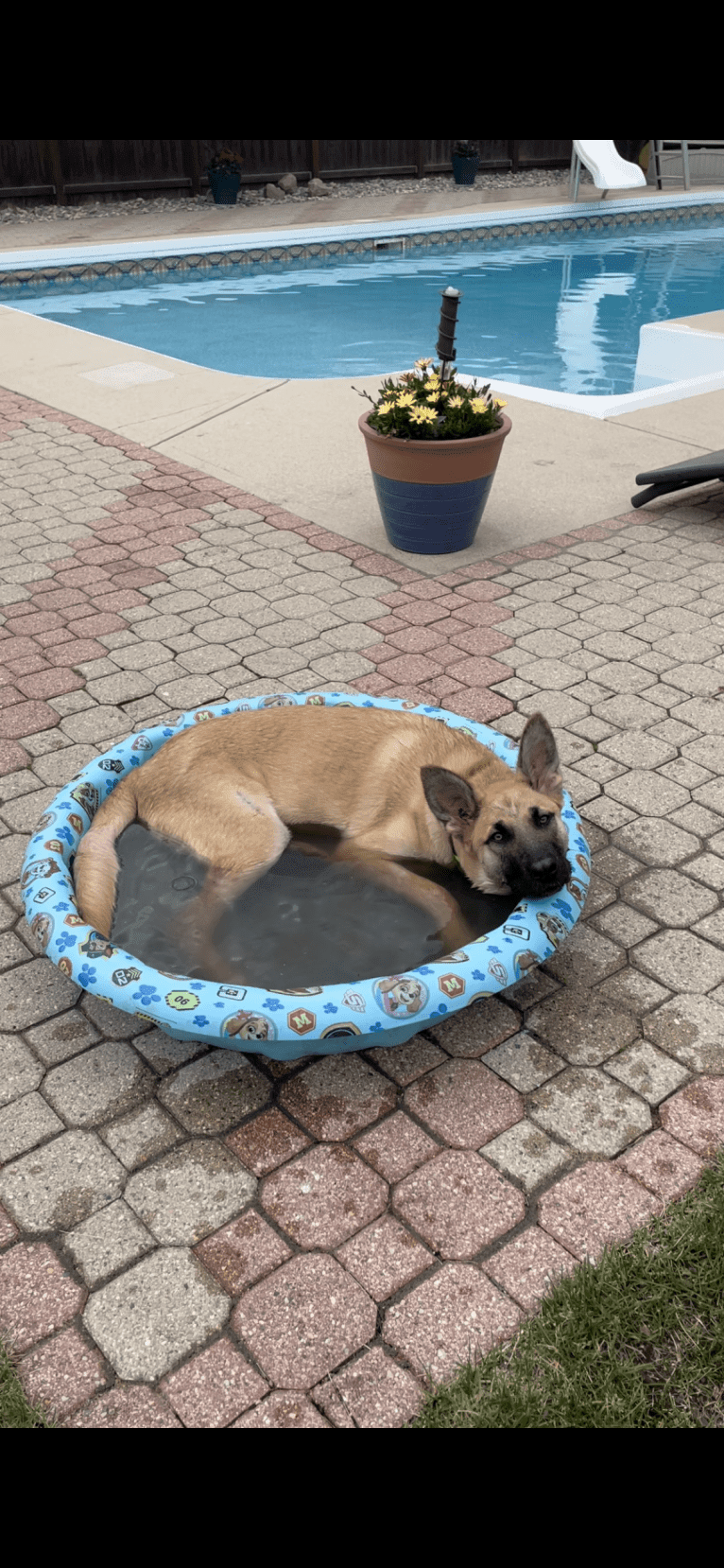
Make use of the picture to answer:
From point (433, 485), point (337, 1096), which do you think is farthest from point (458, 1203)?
point (433, 485)

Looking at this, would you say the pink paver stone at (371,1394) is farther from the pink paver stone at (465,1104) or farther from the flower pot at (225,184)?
the flower pot at (225,184)

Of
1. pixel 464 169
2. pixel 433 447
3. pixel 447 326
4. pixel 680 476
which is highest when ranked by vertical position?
pixel 464 169

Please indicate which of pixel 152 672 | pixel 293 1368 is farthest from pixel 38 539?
pixel 293 1368

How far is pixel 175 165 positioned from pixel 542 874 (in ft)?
97.7

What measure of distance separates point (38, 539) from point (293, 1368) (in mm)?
7071

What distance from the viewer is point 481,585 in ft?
25.7

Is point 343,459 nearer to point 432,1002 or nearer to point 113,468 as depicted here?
point 113,468

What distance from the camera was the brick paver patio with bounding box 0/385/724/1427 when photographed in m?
3.12

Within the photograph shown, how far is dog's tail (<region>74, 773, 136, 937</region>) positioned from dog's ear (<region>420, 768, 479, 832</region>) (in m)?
1.34

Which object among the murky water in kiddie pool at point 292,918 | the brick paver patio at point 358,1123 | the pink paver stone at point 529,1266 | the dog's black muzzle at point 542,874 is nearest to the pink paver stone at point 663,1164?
the brick paver patio at point 358,1123

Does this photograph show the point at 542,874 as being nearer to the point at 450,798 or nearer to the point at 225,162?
the point at 450,798

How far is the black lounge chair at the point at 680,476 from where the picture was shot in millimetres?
8406

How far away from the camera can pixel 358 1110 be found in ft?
12.6

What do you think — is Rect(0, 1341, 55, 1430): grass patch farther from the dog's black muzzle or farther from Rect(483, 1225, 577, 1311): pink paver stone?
the dog's black muzzle
